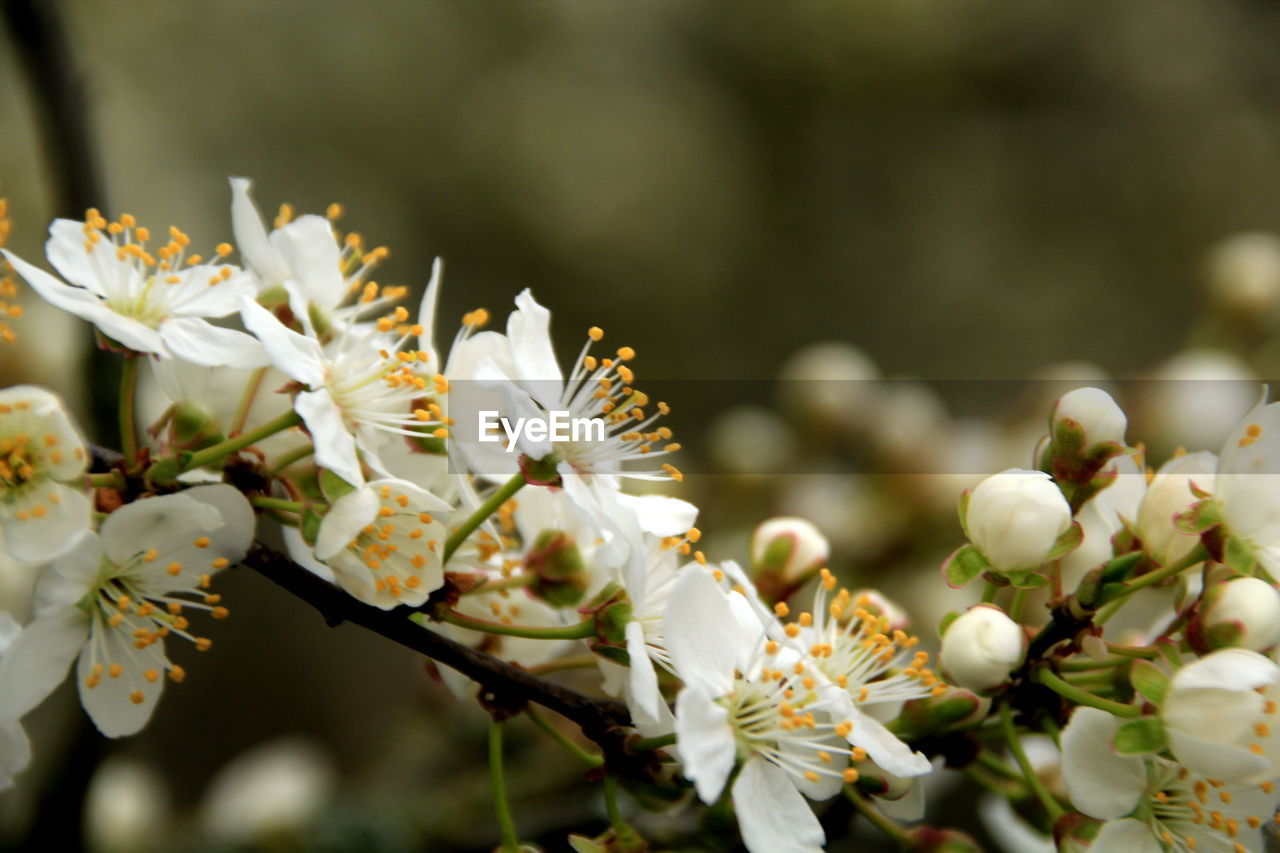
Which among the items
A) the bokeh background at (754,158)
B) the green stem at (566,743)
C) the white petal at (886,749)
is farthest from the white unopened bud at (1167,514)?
the bokeh background at (754,158)

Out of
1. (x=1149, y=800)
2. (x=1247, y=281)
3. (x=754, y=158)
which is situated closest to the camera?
(x=1149, y=800)

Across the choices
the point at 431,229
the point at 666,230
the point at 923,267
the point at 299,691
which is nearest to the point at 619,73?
the point at 666,230

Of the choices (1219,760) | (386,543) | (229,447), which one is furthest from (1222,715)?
(229,447)

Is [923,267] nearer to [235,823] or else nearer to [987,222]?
[987,222]

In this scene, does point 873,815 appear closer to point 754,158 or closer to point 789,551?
point 789,551

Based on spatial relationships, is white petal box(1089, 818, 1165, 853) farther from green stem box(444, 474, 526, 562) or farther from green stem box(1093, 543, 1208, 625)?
green stem box(444, 474, 526, 562)

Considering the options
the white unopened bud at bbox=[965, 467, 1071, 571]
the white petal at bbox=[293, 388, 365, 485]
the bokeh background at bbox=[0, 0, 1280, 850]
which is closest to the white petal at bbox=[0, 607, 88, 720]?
the white petal at bbox=[293, 388, 365, 485]
